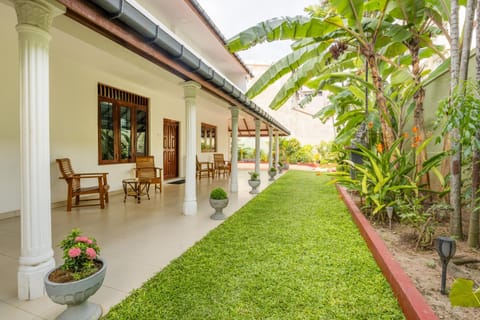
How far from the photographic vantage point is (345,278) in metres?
2.81

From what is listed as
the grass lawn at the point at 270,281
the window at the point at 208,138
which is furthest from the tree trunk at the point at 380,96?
the window at the point at 208,138

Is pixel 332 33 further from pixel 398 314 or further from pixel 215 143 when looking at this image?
pixel 215 143

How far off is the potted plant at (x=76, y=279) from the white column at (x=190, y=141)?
3.26 metres

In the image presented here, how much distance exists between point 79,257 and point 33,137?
1198mm

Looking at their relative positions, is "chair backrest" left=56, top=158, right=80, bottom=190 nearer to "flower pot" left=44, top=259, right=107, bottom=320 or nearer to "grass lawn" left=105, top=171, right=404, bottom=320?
"grass lawn" left=105, top=171, right=404, bottom=320

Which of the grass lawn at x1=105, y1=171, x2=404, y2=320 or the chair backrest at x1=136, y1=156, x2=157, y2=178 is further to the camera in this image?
the chair backrest at x1=136, y1=156, x2=157, y2=178

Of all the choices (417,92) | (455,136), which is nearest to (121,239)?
(455,136)

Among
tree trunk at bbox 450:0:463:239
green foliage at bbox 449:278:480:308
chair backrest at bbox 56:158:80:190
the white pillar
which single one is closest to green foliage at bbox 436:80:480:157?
tree trunk at bbox 450:0:463:239

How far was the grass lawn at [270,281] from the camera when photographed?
2229mm

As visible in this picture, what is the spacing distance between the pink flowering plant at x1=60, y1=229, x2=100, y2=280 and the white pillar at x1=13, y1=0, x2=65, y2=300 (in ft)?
1.84

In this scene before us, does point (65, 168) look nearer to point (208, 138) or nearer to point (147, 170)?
point (147, 170)

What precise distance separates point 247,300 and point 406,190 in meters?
3.55

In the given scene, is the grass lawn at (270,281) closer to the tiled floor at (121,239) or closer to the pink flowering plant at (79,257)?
the tiled floor at (121,239)

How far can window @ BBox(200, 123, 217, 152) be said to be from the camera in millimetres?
13828
